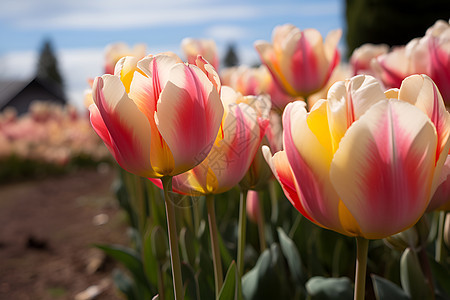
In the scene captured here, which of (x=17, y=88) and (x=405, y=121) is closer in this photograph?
(x=405, y=121)

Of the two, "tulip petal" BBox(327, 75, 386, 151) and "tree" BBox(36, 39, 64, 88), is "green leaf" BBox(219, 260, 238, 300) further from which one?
"tree" BBox(36, 39, 64, 88)

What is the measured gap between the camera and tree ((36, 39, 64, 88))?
129ft

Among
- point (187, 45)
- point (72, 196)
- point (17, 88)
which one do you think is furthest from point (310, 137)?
point (17, 88)

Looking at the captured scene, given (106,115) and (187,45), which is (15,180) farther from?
(106,115)

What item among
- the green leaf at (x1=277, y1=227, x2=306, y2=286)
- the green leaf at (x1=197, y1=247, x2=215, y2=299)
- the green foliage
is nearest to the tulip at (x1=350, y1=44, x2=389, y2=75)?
the green foliage

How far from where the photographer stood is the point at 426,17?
8820mm

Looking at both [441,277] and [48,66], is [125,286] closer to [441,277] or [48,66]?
[441,277]

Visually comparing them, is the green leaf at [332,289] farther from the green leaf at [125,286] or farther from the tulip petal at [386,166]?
the green leaf at [125,286]

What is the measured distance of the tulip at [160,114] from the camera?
509 mm

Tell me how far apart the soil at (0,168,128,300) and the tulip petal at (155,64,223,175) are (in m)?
0.98

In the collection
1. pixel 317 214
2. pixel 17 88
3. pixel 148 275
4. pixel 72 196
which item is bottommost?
pixel 17 88

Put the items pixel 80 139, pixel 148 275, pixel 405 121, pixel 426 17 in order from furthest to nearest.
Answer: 1. pixel 426 17
2. pixel 80 139
3. pixel 148 275
4. pixel 405 121

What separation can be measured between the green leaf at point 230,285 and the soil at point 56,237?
2.69ft

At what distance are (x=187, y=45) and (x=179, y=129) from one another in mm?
1053
